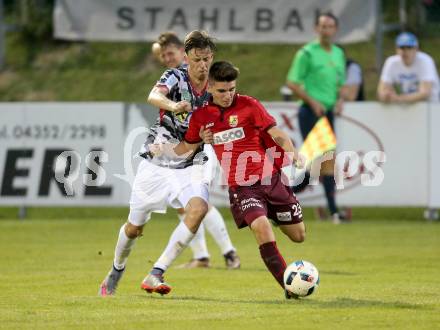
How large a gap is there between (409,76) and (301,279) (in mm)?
8917

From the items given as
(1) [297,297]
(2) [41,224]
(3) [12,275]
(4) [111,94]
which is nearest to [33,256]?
(3) [12,275]

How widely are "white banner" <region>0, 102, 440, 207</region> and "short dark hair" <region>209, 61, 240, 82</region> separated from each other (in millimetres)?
7451

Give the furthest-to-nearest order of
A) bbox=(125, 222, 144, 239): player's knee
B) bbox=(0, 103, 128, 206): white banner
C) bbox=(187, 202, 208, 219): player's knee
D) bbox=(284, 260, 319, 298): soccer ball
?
bbox=(0, 103, 128, 206): white banner < bbox=(125, 222, 144, 239): player's knee < bbox=(187, 202, 208, 219): player's knee < bbox=(284, 260, 319, 298): soccer ball

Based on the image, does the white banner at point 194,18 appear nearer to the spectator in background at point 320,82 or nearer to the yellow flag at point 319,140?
the spectator in background at point 320,82

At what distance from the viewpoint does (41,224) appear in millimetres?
17328

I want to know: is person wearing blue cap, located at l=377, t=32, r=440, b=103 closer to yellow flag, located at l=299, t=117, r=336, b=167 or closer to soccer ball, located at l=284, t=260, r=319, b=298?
yellow flag, located at l=299, t=117, r=336, b=167

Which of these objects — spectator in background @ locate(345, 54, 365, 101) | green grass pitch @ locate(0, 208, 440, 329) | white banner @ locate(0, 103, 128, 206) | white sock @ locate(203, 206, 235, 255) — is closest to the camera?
green grass pitch @ locate(0, 208, 440, 329)

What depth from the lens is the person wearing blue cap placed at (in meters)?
17.3

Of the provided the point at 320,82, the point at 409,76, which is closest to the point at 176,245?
the point at 320,82

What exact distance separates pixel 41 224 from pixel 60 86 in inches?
262

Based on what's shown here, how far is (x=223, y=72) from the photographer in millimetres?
9477

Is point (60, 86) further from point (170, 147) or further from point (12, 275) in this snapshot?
point (170, 147)

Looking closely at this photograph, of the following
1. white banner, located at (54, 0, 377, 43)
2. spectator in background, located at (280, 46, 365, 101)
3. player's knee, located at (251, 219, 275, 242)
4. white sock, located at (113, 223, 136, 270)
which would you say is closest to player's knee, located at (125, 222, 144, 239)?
white sock, located at (113, 223, 136, 270)

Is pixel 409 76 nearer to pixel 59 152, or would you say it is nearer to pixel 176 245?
pixel 59 152
